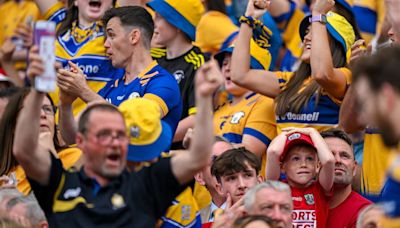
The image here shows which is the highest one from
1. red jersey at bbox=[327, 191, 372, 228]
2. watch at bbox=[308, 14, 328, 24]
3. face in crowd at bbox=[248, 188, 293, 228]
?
watch at bbox=[308, 14, 328, 24]

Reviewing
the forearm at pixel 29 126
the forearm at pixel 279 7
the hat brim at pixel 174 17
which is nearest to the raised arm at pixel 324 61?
the hat brim at pixel 174 17

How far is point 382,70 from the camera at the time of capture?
19.5 ft

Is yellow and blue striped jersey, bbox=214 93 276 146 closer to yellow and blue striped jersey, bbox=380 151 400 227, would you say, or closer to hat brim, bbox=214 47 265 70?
hat brim, bbox=214 47 265 70

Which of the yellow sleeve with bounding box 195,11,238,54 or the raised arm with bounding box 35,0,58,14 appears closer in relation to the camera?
the raised arm with bounding box 35,0,58,14

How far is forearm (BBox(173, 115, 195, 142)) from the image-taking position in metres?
9.70

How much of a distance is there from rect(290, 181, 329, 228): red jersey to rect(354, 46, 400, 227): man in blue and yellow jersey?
7.96ft

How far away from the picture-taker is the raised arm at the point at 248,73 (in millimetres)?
9680

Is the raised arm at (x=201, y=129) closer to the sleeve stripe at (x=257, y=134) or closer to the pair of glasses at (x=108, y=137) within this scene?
the pair of glasses at (x=108, y=137)

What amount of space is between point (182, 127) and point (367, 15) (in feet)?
7.18

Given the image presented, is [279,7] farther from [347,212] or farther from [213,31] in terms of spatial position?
[347,212]

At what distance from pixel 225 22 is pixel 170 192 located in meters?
4.88

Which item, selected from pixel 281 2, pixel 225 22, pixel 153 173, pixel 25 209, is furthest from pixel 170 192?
pixel 281 2

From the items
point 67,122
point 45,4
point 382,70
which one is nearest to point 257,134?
point 67,122

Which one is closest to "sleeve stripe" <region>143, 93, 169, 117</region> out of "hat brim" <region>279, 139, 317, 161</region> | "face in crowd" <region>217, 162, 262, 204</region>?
"face in crowd" <region>217, 162, 262, 204</region>
